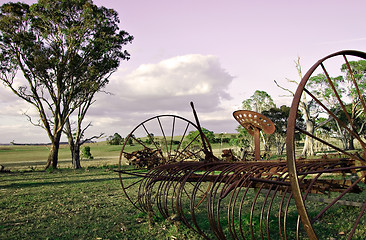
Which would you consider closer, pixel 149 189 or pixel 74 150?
pixel 149 189

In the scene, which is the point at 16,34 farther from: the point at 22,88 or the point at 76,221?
the point at 76,221

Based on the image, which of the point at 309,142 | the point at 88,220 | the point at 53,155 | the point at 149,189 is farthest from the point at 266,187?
the point at 309,142

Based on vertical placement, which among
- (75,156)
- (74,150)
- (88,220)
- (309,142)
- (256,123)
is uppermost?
(256,123)

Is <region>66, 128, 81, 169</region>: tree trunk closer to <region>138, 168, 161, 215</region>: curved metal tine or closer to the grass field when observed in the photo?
the grass field

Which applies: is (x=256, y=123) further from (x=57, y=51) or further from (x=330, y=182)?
(x=57, y=51)

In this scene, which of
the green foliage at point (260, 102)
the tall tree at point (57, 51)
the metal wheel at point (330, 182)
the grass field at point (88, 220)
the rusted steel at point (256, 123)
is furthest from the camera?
the green foliage at point (260, 102)

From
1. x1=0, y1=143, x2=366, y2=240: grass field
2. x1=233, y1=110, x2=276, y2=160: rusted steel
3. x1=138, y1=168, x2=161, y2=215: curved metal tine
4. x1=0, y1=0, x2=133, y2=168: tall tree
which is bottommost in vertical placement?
x1=0, y1=143, x2=366, y2=240: grass field

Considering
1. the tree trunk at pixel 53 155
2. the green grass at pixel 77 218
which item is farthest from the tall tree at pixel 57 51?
the green grass at pixel 77 218

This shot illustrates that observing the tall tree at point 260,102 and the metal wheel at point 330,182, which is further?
the tall tree at point 260,102

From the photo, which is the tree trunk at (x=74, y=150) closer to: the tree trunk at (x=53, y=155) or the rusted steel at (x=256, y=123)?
the tree trunk at (x=53, y=155)

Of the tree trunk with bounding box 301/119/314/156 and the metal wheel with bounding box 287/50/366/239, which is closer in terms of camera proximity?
the metal wheel with bounding box 287/50/366/239

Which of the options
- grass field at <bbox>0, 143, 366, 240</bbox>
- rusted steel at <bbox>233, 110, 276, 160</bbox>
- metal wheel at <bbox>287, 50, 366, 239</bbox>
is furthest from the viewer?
rusted steel at <bbox>233, 110, 276, 160</bbox>

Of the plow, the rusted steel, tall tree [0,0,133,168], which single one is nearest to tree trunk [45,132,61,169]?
tall tree [0,0,133,168]

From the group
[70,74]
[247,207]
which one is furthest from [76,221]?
[70,74]
